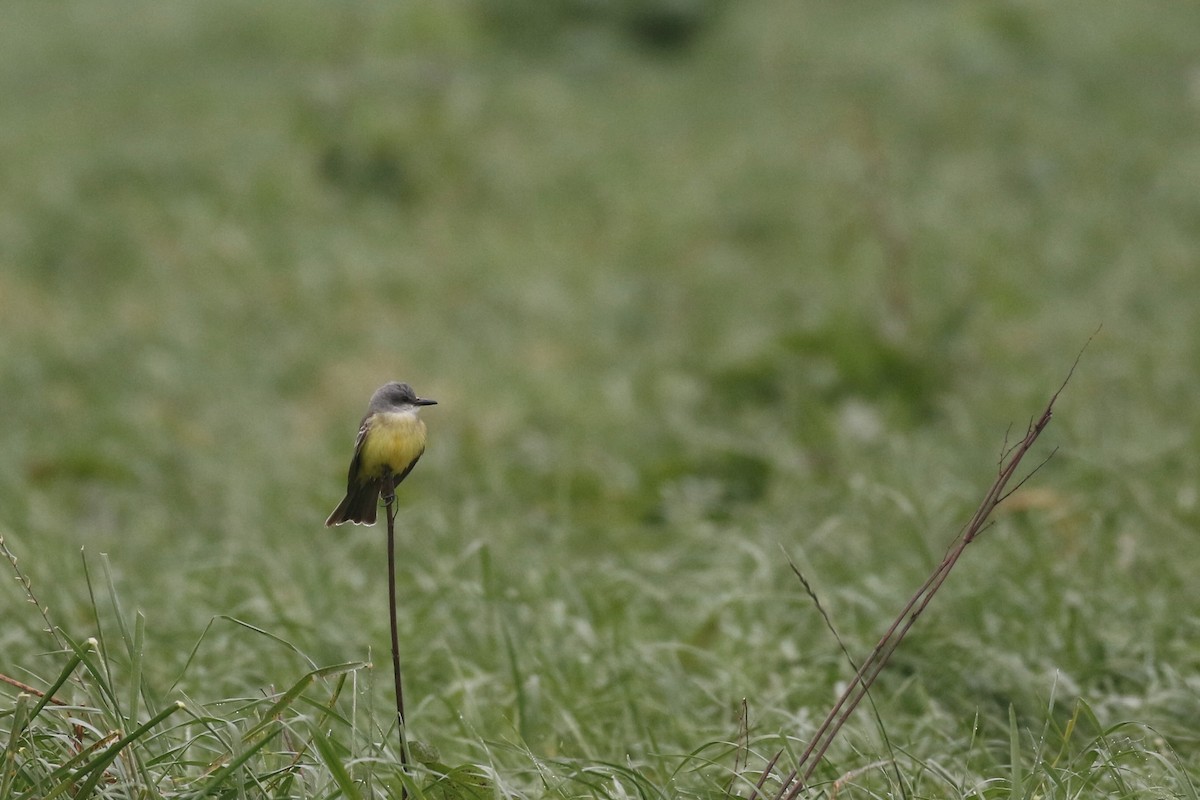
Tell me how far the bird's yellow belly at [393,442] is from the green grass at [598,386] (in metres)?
0.40

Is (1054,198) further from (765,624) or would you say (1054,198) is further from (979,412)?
(765,624)

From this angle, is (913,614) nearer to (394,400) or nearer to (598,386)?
(394,400)

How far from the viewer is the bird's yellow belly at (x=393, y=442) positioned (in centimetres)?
149

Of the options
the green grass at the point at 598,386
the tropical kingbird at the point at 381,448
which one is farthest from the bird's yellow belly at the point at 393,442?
the green grass at the point at 598,386

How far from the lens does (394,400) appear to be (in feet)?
4.97

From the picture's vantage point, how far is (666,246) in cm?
797

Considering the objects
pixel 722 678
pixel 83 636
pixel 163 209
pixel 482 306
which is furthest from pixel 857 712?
pixel 163 209

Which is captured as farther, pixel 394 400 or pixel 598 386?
pixel 598 386

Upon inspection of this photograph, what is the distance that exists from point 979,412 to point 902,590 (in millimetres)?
2087

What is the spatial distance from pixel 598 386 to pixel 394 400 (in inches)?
176

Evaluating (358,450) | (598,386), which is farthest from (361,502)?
(598,386)

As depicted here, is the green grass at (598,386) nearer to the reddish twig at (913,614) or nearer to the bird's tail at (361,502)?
the reddish twig at (913,614)

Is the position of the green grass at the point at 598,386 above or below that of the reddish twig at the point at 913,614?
below

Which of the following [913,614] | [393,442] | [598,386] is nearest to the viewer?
[393,442]
